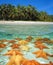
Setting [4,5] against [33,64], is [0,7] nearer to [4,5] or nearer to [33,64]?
[4,5]

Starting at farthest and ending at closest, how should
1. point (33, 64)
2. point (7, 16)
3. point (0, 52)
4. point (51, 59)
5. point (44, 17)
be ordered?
point (44, 17) < point (7, 16) < point (0, 52) < point (51, 59) < point (33, 64)

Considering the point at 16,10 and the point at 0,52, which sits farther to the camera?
the point at 16,10

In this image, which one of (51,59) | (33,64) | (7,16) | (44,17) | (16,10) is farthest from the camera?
(44,17)

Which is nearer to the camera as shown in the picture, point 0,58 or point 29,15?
point 0,58

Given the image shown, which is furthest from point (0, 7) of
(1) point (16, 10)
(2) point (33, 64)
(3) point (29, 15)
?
(2) point (33, 64)

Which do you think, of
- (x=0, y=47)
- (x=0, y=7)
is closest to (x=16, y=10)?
(x=0, y=7)

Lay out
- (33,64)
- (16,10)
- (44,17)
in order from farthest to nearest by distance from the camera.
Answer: (44,17) < (16,10) < (33,64)

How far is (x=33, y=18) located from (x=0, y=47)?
46.7m

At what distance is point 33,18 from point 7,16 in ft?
32.4

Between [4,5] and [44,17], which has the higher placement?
[4,5]

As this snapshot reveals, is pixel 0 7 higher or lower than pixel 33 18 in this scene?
higher

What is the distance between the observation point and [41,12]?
59656 millimetres

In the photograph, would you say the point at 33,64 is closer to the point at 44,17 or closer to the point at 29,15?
the point at 29,15

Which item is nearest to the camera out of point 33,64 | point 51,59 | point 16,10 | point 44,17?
point 33,64
